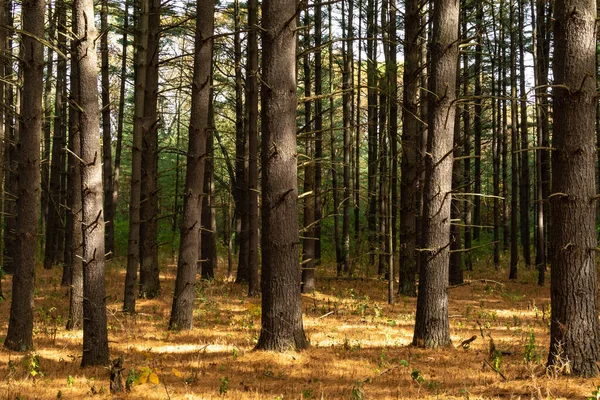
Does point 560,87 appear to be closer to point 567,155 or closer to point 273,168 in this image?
point 567,155

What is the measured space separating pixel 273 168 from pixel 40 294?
33.6ft

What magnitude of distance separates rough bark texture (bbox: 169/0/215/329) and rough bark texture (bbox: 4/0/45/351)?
2534 mm

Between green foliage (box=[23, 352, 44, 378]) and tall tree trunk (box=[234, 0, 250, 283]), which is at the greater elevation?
tall tree trunk (box=[234, 0, 250, 283])

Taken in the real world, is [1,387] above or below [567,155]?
below

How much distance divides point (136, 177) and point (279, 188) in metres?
5.84

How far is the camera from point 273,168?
25.6 ft

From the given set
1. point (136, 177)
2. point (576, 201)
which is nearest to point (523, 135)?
point (136, 177)

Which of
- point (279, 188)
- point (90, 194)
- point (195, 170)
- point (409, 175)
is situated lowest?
point (90, 194)

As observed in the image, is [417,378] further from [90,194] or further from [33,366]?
[33,366]

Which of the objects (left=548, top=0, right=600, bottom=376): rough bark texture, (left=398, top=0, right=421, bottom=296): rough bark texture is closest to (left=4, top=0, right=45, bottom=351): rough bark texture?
(left=548, top=0, right=600, bottom=376): rough bark texture

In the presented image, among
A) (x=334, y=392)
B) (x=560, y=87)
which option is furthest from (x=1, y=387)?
(x=560, y=87)

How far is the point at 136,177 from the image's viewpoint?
A: 1255 centimetres

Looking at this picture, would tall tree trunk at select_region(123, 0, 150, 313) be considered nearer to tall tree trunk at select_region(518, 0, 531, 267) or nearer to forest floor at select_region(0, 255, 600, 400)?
forest floor at select_region(0, 255, 600, 400)

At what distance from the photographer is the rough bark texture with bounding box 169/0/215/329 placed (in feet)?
33.4
